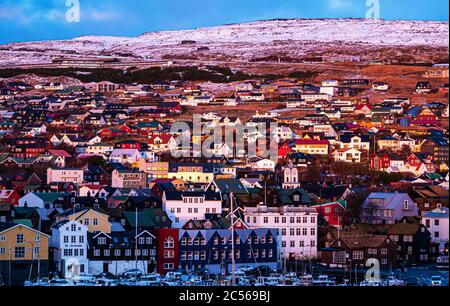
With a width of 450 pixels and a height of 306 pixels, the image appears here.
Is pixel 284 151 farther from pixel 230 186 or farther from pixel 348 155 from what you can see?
pixel 230 186

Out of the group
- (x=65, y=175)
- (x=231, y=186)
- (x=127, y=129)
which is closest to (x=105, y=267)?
(x=231, y=186)

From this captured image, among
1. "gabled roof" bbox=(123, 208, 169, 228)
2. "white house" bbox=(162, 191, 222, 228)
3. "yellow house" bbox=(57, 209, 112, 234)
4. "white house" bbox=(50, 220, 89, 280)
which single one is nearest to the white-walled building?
"white house" bbox=(162, 191, 222, 228)

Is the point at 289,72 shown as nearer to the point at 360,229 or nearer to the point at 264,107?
the point at 264,107

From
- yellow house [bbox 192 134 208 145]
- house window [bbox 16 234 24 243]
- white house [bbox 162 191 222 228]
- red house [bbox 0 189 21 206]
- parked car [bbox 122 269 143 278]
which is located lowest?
parked car [bbox 122 269 143 278]

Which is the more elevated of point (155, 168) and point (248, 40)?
point (248, 40)

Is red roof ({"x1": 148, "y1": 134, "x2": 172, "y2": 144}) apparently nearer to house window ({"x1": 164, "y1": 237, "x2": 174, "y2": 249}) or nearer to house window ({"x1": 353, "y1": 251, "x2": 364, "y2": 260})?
house window ({"x1": 353, "y1": 251, "x2": 364, "y2": 260})

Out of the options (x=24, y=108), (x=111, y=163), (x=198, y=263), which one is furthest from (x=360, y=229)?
(x=24, y=108)
